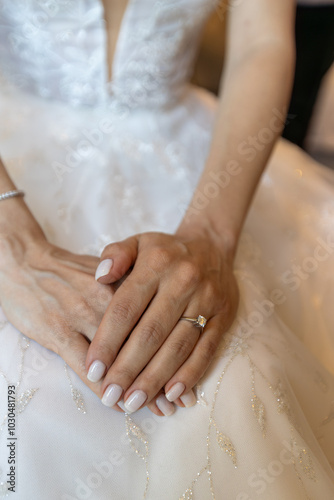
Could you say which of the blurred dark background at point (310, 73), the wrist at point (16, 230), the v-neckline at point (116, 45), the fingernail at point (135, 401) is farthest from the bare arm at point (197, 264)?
the blurred dark background at point (310, 73)

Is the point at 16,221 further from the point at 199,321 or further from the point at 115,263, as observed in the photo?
the point at 199,321

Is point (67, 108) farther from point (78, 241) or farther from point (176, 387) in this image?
point (176, 387)

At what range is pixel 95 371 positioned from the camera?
0.53m

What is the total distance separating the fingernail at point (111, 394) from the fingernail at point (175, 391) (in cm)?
6

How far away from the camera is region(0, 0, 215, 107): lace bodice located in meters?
0.87

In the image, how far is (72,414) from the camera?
1.70 feet

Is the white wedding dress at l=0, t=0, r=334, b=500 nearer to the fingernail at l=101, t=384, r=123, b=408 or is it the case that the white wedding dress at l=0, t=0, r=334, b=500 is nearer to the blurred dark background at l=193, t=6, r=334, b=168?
the fingernail at l=101, t=384, r=123, b=408

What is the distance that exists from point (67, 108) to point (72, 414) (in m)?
0.66

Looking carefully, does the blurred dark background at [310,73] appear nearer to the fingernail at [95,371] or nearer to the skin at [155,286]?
the skin at [155,286]

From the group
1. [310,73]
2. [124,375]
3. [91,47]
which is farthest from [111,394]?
[310,73]

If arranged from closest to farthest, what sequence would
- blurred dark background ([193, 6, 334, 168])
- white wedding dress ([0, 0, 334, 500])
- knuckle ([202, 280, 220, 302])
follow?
white wedding dress ([0, 0, 334, 500]) < knuckle ([202, 280, 220, 302]) < blurred dark background ([193, 6, 334, 168])

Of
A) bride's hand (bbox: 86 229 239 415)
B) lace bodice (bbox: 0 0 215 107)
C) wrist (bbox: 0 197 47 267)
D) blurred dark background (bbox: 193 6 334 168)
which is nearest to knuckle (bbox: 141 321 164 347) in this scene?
bride's hand (bbox: 86 229 239 415)

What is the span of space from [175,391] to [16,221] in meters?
0.33

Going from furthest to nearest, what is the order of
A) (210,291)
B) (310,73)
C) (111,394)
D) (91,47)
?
1. (310,73)
2. (91,47)
3. (210,291)
4. (111,394)
